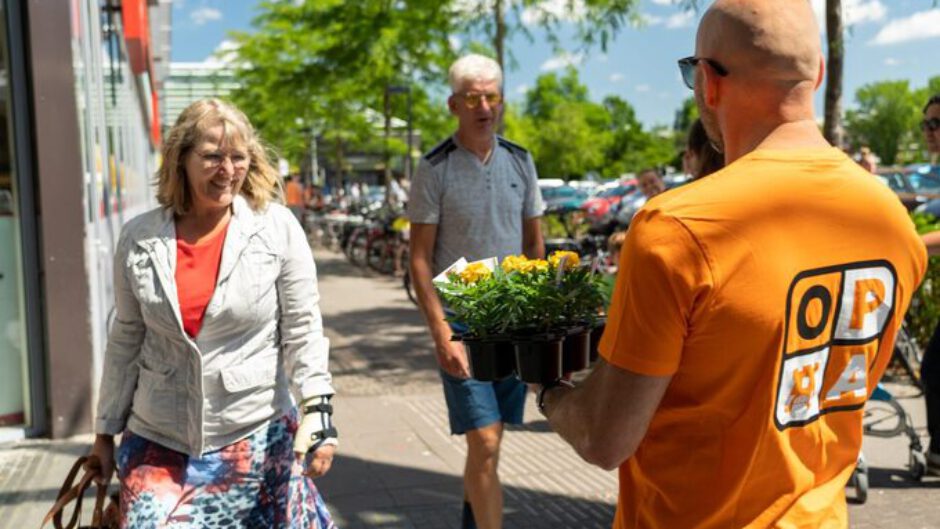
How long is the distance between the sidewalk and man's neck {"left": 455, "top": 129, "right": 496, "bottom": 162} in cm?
186

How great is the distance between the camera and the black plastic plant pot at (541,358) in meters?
1.82

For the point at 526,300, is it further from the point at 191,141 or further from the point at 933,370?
the point at 933,370

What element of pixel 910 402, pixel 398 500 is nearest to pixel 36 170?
pixel 398 500

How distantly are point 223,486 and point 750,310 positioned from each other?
69.0 inches

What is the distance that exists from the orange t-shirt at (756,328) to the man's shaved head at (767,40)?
13 cm

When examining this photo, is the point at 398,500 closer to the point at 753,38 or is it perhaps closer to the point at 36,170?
the point at 36,170

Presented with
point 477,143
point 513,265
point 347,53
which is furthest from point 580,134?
point 513,265

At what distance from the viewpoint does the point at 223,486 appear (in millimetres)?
2678

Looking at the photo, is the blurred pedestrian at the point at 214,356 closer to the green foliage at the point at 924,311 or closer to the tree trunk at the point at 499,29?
the green foliage at the point at 924,311

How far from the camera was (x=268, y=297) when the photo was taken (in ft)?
9.09

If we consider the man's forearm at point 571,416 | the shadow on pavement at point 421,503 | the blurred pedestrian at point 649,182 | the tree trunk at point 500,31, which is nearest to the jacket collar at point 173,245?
the man's forearm at point 571,416

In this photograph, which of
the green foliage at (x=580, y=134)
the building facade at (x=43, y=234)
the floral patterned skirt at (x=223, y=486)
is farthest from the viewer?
the green foliage at (x=580, y=134)

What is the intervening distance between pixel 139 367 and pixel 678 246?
186 cm

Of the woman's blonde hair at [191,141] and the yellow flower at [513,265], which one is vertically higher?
the woman's blonde hair at [191,141]
